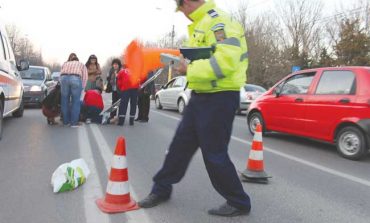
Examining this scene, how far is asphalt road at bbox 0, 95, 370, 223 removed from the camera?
Result: 383 cm

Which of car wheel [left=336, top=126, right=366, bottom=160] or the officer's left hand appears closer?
the officer's left hand

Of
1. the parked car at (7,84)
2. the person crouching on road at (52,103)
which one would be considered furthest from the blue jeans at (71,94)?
the parked car at (7,84)

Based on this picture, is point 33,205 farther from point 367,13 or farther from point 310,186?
point 367,13

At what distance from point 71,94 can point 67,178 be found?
5415 mm

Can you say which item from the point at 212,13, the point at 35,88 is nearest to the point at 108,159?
the point at 212,13

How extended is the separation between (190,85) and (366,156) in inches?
199

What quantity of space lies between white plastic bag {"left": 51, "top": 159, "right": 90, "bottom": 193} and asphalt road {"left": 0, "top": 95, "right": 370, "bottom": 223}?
A: 0.28 ft

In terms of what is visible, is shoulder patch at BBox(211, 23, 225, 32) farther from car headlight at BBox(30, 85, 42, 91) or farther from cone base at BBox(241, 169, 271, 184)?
car headlight at BBox(30, 85, 42, 91)

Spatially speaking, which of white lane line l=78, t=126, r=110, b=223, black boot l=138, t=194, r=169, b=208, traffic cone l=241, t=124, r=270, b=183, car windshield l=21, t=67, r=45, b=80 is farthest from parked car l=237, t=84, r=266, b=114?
black boot l=138, t=194, r=169, b=208

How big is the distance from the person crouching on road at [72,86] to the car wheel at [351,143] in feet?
19.0

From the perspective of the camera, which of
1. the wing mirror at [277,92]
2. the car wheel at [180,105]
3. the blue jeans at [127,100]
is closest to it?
the wing mirror at [277,92]

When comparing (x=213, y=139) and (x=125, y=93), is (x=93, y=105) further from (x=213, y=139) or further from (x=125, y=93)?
(x=213, y=139)

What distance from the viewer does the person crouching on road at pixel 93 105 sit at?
10.7 meters

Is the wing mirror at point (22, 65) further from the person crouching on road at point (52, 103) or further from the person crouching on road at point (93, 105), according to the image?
the person crouching on road at point (93, 105)
